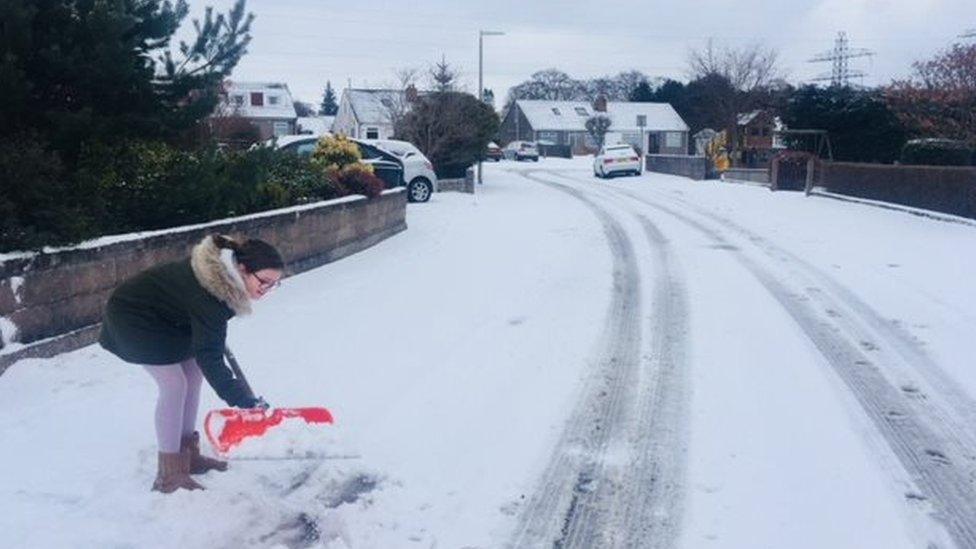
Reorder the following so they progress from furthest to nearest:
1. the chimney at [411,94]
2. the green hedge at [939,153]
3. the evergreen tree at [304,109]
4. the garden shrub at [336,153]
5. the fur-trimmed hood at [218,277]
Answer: the evergreen tree at [304,109] < the chimney at [411,94] < the green hedge at [939,153] < the garden shrub at [336,153] < the fur-trimmed hood at [218,277]

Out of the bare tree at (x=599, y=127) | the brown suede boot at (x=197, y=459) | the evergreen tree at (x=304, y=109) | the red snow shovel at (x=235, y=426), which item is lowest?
the brown suede boot at (x=197, y=459)

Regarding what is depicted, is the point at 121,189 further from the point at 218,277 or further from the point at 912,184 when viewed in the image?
the point at 912,184

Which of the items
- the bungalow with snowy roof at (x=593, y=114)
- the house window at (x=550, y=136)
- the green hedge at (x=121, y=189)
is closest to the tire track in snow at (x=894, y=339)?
the green hedge at (x=121, y=189)

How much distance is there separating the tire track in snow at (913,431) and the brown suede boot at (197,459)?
11.5 ft

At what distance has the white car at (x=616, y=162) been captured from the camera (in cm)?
3678

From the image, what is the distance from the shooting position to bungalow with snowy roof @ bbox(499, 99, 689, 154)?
266 ft

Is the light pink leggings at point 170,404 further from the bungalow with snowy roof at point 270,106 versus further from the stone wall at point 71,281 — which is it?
the bungalow with snowy roof at point 270,106

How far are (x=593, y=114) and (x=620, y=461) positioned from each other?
79222 mm

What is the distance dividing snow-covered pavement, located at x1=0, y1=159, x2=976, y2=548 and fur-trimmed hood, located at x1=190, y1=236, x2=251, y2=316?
99 cm

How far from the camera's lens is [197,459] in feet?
15.8

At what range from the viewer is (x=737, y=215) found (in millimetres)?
20234

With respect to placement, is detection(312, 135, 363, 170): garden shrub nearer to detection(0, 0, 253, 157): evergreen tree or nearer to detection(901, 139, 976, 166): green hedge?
detection(0, 0, 253, 157): evergreen tree

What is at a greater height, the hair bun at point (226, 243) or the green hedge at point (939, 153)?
the green hedge at point (939, 153)

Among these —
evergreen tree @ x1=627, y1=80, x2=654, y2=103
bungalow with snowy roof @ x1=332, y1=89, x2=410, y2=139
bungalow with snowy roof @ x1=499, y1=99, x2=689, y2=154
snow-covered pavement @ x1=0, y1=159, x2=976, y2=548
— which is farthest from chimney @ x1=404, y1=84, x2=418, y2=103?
evergreen tree @ x1=627, y1=80, x2=654, y2=103
